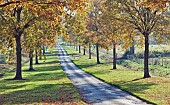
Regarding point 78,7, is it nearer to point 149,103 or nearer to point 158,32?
point 149,103

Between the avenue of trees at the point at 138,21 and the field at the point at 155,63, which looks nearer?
the avenue of trees at the point at 138,21

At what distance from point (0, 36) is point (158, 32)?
63.0ft

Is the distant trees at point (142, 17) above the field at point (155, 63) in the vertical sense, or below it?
above

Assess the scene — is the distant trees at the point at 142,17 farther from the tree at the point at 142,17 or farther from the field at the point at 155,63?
the field at the point at 155,63

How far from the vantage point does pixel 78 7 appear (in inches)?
742

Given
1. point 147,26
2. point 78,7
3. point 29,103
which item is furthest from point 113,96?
point 147,26

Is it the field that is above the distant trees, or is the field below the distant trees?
below

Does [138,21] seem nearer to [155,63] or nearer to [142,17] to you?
[142,17]

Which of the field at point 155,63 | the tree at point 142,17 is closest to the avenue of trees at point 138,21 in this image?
the tree at point 142,17

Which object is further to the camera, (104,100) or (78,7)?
(104,100)

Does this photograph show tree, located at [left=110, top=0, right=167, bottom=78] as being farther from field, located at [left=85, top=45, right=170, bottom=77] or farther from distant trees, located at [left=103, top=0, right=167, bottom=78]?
field, located at [left=85, top=45, right=170, bottom=77]

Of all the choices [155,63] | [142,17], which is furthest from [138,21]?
[155,63]

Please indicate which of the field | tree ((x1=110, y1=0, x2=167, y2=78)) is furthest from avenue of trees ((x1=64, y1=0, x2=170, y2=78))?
the field

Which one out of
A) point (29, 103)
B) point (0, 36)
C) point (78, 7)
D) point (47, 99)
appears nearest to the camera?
point (78, 7)
